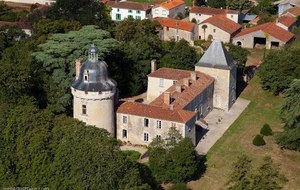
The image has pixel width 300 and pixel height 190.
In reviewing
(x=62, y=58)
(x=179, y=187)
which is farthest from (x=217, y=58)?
(x=179, y=187)

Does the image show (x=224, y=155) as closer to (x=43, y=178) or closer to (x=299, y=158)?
(x=299, y=158)

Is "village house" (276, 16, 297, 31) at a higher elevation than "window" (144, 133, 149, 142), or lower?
higher

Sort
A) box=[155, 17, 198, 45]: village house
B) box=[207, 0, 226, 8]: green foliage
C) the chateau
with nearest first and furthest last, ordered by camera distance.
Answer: the chateau, box=[155, 17, 198, 45]: village house, box=[207, 0, 226, 8]: green foliage

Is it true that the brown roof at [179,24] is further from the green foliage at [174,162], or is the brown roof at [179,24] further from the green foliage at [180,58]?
the green foliage at [174,162]

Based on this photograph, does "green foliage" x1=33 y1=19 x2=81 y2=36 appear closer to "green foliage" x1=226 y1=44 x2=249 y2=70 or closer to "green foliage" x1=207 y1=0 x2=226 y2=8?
"green foliage" x1=226 y1=44 x2=249 y2=70

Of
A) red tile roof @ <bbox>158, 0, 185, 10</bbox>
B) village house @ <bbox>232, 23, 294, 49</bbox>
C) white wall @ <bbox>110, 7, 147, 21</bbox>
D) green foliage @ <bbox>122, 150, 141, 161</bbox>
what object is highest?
red tile roof @ <bbox>158, 0, 185, 10</bbox>

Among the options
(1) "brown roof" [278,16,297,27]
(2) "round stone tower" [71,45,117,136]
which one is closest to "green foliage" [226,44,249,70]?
(1) "brown roof" [278,16,297,27]

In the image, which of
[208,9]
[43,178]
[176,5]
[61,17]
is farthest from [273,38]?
[43,178]

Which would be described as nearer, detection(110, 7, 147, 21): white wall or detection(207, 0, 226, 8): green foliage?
detection(110, 7, 147, 21): white wall
